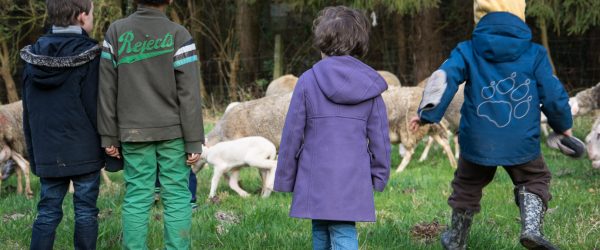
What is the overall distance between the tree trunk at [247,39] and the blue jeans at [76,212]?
Answer: 14198 mm

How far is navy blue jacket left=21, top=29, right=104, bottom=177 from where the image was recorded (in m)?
4.06

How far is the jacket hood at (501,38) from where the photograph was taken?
3943 millimetres

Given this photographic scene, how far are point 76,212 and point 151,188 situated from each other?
447 millimetres

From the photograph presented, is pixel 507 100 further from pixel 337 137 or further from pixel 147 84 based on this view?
pixel 147 84

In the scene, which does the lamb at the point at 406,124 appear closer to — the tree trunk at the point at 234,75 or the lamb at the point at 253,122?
the lamb at the point at 253,122

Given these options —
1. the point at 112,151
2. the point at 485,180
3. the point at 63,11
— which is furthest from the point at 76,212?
the point at 485,180

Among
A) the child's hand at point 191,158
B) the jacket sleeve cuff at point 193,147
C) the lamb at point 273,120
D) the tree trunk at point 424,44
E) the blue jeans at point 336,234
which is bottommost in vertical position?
the tree trunk at point 424,44

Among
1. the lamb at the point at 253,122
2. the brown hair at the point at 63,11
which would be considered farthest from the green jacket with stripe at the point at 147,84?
the lamb at the point at 253,122

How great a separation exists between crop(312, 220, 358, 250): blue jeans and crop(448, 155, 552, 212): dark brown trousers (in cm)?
90

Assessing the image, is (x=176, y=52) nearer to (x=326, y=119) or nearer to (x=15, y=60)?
(x=326, y=119)

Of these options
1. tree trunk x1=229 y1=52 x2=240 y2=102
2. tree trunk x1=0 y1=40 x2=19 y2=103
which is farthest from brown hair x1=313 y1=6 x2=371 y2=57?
tree trunk x1=0 y1=40 x2=19 y2=103

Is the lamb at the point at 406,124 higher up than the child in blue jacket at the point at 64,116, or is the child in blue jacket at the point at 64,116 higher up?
the child in blue jacket at the point at 64,116

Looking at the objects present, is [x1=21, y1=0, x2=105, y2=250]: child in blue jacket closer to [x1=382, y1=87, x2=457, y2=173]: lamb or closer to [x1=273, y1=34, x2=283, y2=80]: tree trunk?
[x1=382, y1=87, x2=457, y2=173]: lamb

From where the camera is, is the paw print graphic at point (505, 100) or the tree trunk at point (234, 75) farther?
the tree trunk at point (234, 75)
